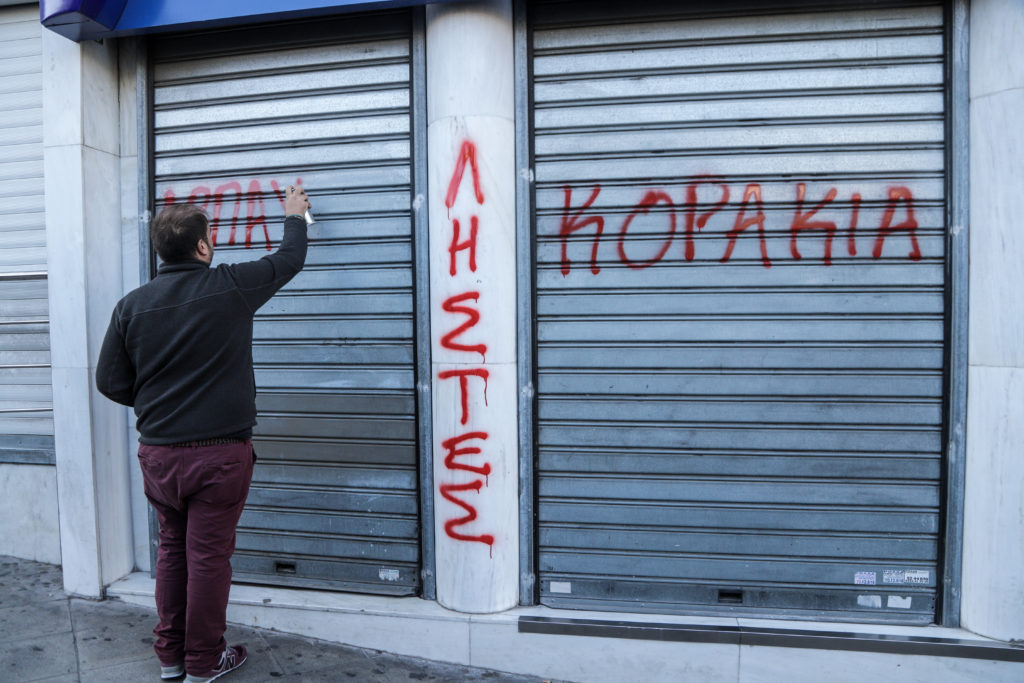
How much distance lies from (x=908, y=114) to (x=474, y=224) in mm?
2225

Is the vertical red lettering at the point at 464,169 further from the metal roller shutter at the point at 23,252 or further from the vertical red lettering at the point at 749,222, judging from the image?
the metal roller shutter at the point at 23,252

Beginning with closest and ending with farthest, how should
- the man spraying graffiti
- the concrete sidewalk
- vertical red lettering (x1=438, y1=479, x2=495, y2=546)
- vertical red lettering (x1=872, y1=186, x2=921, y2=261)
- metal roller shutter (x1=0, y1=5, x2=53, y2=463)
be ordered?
the man spraying graffiti, the concrete sidewalk, vertical red lettering (x1=872, y1=186, x2=921, y2=261), vertical red lettering (x1=438, y1=479, x2=495, y2=546), metal roller shutter (x1=0, y1=5, x2=53, y2=463)

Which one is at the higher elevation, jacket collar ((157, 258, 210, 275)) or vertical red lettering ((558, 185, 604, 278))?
vertical red lettering ((558, 185, 604, 278))

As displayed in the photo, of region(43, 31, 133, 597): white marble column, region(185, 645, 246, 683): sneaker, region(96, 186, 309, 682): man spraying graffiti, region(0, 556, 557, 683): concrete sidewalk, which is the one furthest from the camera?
region(43, 31, 133, 597): white marble column

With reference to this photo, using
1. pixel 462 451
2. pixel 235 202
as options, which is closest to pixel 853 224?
pixel 462 451

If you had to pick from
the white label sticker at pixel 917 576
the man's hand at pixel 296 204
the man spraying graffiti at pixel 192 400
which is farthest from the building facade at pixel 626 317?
the man spraying graffiti at pixel 192 400

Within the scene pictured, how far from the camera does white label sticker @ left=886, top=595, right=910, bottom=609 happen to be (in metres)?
3.30

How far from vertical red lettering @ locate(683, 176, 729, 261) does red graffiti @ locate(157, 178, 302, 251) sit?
85.0 inches

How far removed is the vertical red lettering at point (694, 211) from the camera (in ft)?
11.1

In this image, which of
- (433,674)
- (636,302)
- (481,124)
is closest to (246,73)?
(481,124)

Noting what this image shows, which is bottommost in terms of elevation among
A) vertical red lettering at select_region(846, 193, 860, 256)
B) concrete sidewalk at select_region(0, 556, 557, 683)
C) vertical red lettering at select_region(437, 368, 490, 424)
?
concrete sidewalk at select_region(0, 556, 557, 683)

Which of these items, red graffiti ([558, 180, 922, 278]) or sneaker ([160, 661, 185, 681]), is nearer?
sneaker ([160, 661, 185, 681])

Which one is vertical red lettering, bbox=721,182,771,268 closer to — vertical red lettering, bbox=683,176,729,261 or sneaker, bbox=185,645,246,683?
vertical red lettering, bbox=683,176,729,261

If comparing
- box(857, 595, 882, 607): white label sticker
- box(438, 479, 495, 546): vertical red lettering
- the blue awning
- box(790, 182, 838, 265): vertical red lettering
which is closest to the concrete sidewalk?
box(438, 479, 495, 546): vertical red lettering
